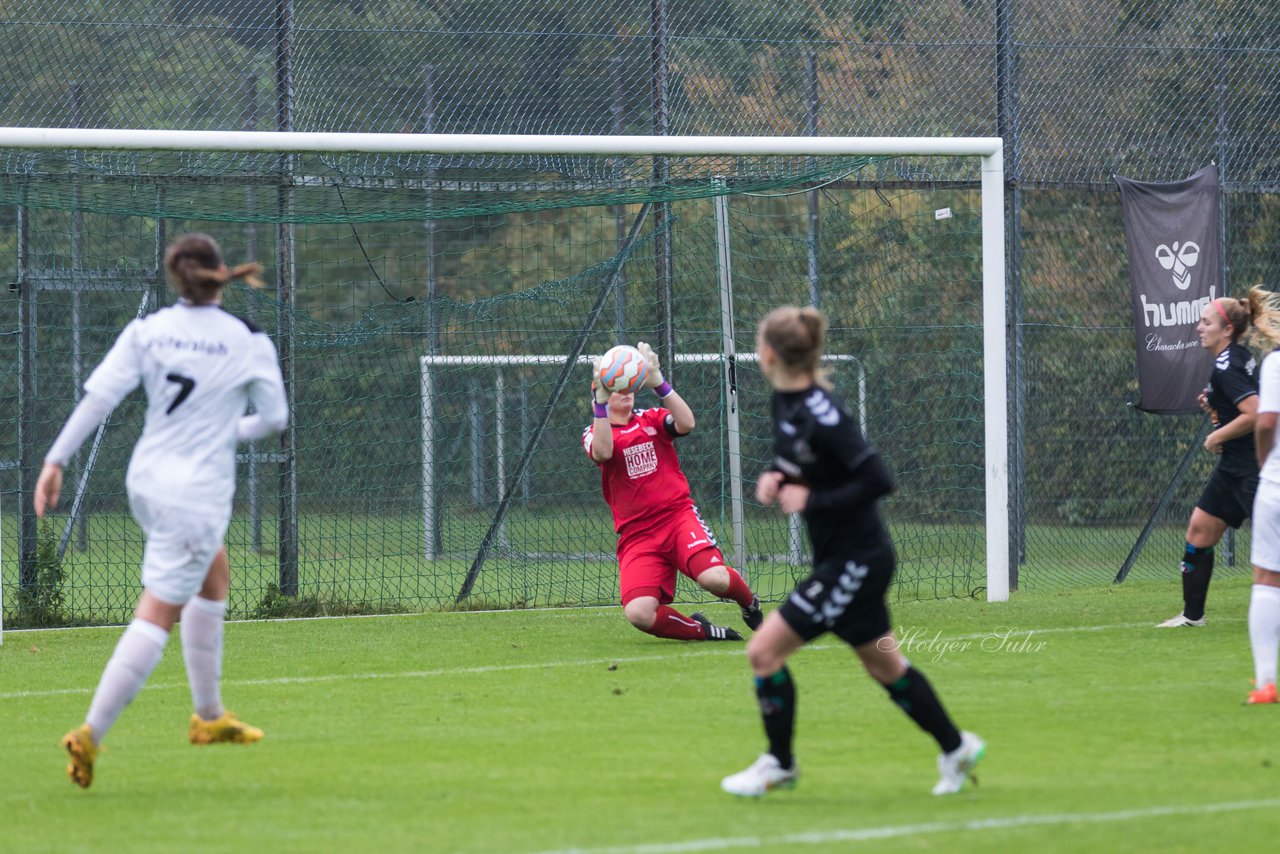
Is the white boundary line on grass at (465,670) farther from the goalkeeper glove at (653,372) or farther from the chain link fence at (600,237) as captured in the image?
the chain link fence at (600,237)

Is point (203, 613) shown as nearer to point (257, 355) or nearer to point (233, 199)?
point (257, 355)

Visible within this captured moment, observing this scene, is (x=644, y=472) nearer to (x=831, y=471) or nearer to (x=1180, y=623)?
(x=1180, y=623)

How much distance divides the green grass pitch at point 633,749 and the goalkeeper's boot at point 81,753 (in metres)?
0.10

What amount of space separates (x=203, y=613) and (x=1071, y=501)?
942cm

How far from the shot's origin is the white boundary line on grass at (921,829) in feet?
15.5

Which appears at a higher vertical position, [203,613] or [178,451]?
[178,451]

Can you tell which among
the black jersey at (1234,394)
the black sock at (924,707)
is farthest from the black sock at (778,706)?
the black jersey at (1234,394)

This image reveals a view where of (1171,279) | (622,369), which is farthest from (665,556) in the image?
(1171,279)

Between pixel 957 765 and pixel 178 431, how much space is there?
2.99m

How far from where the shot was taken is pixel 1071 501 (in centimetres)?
1400

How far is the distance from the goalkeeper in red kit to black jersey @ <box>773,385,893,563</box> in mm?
4156

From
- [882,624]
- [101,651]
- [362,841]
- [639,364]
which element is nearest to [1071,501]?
[639,364]

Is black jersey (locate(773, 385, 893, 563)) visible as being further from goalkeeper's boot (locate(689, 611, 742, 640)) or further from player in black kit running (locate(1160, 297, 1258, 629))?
player in black kit running (locate(1160, 297, 1258, 629))

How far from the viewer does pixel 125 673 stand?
5816mm
